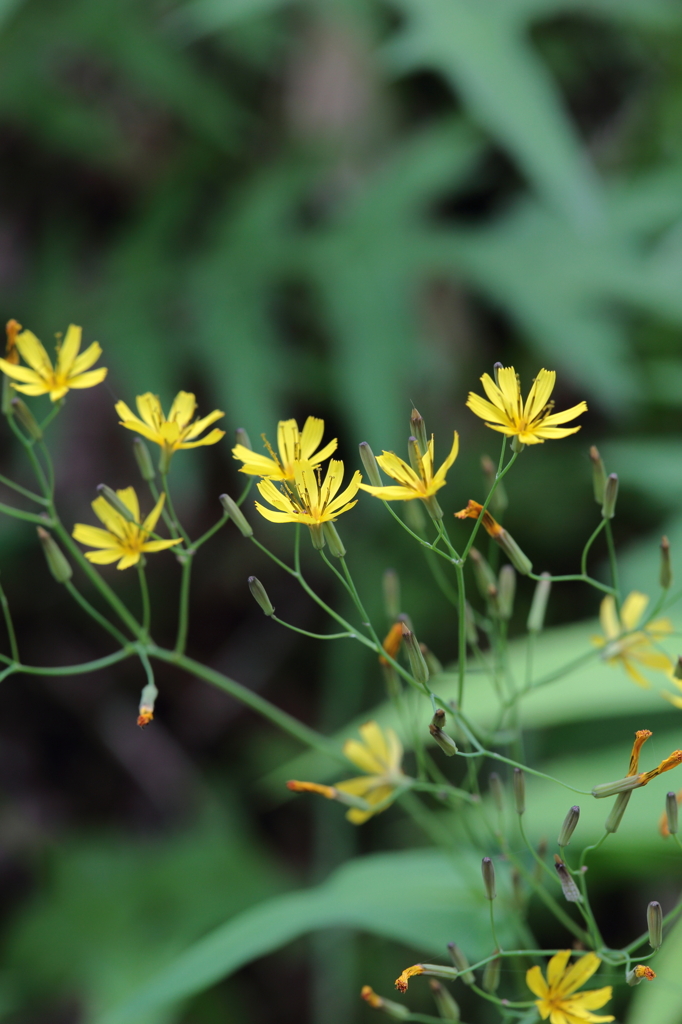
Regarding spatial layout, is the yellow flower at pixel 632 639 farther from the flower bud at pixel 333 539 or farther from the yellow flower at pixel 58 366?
the yellow flower at pixel 58 366

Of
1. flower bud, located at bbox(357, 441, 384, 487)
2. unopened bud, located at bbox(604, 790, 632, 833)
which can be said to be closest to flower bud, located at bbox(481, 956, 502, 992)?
unopened bud, located at bbox(604, 790, 632, 833)

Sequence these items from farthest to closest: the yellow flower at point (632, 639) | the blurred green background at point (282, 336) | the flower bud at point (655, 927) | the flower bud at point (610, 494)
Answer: the blurred green background at point (282, 336), the yellow flower at point (632, 639), the flower bud at point (610, 494), the flower bud at point (655, 927)

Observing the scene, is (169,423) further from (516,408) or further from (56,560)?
(516,408)

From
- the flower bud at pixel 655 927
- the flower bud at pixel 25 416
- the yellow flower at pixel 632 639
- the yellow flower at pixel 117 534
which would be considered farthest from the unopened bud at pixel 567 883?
the flower bud at pixel 25 416

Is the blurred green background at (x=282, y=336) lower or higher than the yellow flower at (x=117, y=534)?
lower

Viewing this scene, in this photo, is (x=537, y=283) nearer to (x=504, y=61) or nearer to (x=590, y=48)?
(x=504, y=61)

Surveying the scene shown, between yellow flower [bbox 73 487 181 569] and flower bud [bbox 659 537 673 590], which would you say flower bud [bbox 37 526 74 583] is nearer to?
yellow flower [bbox 73 487 181 569]

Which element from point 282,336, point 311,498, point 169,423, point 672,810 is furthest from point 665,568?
point 282,336
